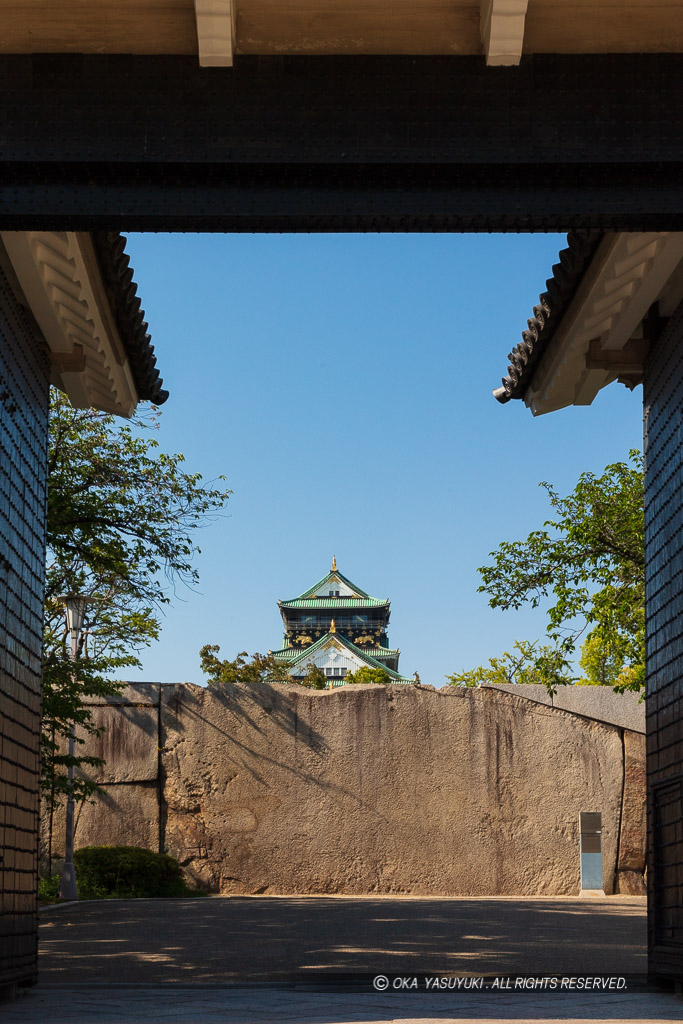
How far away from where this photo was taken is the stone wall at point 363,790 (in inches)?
587

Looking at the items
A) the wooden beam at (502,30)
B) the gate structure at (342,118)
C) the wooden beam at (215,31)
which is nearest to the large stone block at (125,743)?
the gate structure at (342,118)

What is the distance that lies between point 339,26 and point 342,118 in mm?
339

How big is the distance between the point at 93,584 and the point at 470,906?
18.6 ft

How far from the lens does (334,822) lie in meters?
15.0

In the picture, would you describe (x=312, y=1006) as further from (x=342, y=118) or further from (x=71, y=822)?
(x=71, y=822)

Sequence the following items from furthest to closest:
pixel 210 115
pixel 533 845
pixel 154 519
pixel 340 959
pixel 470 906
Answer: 1. pixel 533 845
2. pixel 470 906
3. pixel 154 519
4. pixel 340 959
5. pixel 210 115

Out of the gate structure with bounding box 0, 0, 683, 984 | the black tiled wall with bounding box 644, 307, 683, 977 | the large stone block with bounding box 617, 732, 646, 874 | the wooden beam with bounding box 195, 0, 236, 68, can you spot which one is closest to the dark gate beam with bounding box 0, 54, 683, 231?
the gate structure with bounding box 0, 0, 683, 984

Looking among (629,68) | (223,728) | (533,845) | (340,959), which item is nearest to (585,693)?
(533,845)

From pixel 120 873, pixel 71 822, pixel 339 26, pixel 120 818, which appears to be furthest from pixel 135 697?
pixel 339 26

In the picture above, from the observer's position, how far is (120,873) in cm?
1393

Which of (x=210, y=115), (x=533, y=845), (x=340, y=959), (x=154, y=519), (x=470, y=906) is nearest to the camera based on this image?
(x=210, y=115)

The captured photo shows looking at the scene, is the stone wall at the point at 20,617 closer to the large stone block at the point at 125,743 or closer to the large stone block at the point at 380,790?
the large stone block at the point at 125,743

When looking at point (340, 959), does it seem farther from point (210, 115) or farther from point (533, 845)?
point (533, 845)

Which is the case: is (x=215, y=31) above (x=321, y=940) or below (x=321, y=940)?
above
